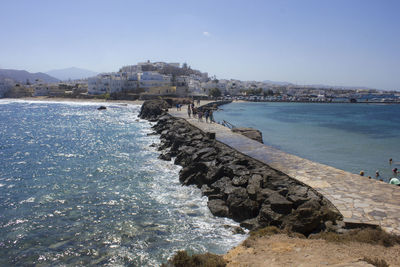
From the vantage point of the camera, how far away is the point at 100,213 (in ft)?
34.6

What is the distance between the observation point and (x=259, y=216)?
29.0 feet

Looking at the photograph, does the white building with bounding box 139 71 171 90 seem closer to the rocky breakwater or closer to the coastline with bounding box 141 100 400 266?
the rocky breakwater

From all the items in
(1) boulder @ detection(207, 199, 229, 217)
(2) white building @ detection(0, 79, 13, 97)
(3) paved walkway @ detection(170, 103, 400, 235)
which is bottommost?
(1) boulder @ detection(207, 199, 229, 217)

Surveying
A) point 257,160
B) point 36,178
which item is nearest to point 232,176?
point 257,160

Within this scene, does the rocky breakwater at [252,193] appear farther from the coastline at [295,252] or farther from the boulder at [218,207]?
the coastline at [295,252]

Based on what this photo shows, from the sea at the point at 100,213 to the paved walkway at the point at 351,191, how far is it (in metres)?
2.95

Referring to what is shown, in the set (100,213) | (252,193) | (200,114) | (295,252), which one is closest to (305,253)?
(295,252)

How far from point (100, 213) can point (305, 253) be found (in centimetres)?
735

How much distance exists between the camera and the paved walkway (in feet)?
23.3

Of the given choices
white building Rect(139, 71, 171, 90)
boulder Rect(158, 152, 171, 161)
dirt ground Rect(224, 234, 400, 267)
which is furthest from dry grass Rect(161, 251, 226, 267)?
white building Rect(139, 71, 171, 90)

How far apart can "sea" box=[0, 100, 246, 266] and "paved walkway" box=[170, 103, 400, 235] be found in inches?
116

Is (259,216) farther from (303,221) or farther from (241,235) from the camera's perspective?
(303,221)

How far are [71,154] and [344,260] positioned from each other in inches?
743

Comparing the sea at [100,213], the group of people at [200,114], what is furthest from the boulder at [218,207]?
the group of people at [200,114]
